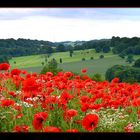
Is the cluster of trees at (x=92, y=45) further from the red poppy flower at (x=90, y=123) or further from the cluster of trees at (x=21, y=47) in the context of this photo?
the red poppy flower at (x=90, y=123)

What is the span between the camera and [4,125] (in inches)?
122

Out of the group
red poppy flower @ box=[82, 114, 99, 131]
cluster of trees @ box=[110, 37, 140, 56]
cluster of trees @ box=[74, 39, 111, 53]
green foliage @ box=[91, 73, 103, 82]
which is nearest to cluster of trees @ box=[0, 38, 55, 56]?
cluster of trees @ box=[74, 39, 111, 53]

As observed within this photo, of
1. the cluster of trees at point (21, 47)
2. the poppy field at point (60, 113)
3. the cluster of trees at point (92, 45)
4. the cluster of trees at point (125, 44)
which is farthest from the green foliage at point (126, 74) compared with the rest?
the poppy field at point (60, 113)

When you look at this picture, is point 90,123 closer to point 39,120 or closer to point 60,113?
point 39,120

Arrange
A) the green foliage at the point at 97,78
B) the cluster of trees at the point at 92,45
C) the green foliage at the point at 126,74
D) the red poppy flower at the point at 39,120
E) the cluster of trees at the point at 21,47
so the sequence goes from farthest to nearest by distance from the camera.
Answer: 1. the green foliage at the point at 97,78
2. the green foliage at the point at 126,74
3. the cluster of trees at the point at 21,47
4. the cluster of trees at the point at 92,45
5. the red poppy flower at the point at 39,120

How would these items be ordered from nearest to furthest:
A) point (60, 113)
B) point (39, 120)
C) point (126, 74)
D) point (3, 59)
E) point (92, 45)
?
point (39, 120) < point (60, 113) < point (3, 59) < point (92, 45) < point (126, 74)

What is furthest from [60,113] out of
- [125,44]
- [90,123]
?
[125,44]

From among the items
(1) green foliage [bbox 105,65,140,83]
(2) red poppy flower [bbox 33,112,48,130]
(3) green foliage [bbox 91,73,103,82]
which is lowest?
(3) green foliage [bbox 91,73,103,82]

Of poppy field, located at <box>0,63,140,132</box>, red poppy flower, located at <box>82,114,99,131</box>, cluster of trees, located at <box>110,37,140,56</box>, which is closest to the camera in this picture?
red poppy flower, located at <box>82,114,99,131</box>

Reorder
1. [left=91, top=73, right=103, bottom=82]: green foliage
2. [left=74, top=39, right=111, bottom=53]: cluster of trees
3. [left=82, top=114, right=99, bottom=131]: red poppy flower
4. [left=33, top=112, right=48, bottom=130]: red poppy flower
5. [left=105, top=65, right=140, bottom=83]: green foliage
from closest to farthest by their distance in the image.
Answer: [left=33, top=112, right=48, bottom=130]: red poppy flower < [left=82, top=114, right=99, bottom=131]: red poppy flower < [left=74, top=39, right=111, bottom=53]: cluster of trees < [left=105, top=65, right=140, bottom=83]: green foliage < [left=91, top=73, right=103, bottom=82]: green foliage

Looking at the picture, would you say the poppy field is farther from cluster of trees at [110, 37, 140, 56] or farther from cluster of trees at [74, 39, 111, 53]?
cluster of trees at [110, 37, 140, 56]

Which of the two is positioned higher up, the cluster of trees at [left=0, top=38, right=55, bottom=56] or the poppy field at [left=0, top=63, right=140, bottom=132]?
the cluster of trees at [left=0, top=38, right=55, bottom=56]

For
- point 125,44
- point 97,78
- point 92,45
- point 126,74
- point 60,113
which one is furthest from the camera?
point 97,78
